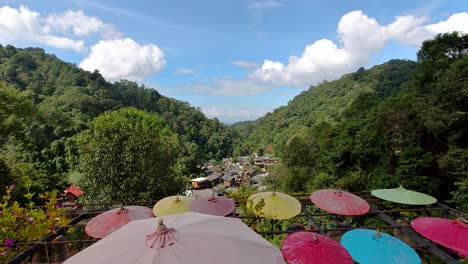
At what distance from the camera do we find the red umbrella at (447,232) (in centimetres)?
339

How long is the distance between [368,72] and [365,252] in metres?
74.2

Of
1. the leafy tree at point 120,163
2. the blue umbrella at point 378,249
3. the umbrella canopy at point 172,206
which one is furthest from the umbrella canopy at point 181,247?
the leafy tree at point 120,163

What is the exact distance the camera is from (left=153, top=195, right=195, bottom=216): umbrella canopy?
4512mm

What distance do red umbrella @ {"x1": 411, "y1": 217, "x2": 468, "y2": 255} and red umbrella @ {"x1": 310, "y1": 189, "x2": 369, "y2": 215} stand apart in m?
0.78

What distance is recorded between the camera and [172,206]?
15.2 ft

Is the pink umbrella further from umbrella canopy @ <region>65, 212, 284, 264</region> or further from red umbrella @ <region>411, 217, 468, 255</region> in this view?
red umbrella @ <region>411, 217, 468, 255</region>

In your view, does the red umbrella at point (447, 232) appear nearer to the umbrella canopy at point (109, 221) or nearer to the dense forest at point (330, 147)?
the dense forest at point (330, 147)

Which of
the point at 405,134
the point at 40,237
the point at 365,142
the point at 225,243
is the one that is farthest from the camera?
the point at 365,142

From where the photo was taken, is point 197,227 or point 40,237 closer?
point 197,227

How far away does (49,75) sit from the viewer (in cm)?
5316

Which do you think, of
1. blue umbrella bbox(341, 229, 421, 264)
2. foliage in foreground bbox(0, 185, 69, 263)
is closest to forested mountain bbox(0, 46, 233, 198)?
foliage in foreground bbox(0, 185, 69, 263)

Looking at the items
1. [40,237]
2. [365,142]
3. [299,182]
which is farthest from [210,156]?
[40,237]

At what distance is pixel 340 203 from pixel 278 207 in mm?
1141

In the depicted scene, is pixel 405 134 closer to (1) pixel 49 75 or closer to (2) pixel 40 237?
(2) pixel 40 237
